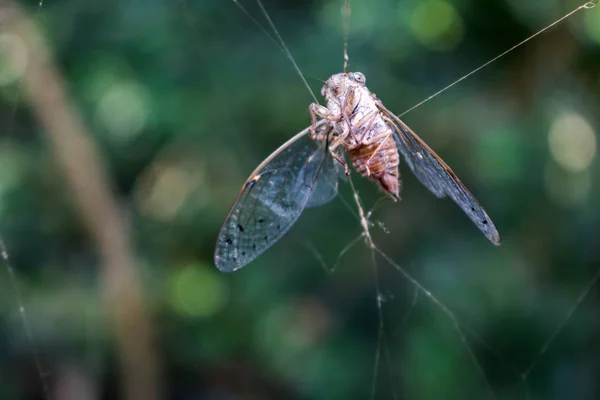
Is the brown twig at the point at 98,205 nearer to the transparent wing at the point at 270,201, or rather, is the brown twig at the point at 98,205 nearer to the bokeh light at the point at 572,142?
the transparent wing at the point at 270,201

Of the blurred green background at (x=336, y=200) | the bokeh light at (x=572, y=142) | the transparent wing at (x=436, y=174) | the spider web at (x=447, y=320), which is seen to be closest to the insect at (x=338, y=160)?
the transparent wing at (x=436, y=174)

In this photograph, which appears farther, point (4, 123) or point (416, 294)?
point (4, 123)

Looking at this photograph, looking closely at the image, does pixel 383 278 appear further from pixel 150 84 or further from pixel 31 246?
pixel 31 246

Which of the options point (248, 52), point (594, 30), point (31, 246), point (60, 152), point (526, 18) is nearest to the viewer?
point (594, 30)

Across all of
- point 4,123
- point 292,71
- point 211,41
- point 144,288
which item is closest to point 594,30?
point 292,71

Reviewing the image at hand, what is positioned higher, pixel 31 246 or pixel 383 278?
pixel 31 246

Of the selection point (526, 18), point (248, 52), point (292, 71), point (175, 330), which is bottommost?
point (175, 330)

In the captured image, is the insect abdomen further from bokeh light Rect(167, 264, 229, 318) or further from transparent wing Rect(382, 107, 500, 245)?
bokeh light Rect(167, 264, 229, 318)

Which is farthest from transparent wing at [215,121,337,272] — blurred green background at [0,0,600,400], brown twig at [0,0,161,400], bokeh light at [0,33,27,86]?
bokeh light at [0,33,27,86]

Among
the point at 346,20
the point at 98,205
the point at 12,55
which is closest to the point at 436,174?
the point at 346,20
